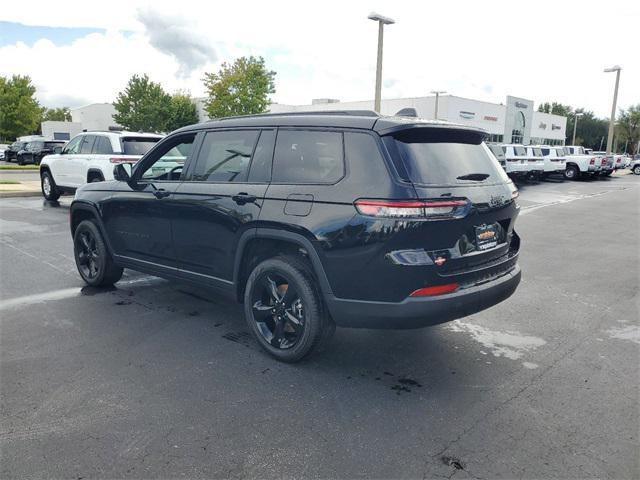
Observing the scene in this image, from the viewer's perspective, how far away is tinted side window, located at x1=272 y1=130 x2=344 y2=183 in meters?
3.73

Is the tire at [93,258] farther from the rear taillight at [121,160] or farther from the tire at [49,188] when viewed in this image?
the tire at [49,188]

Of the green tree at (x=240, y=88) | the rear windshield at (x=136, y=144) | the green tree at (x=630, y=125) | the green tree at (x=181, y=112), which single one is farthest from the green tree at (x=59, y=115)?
the rear windshield at (x=136, y=144)

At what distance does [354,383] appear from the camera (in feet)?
12.0

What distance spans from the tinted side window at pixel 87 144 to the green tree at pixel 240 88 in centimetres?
3296

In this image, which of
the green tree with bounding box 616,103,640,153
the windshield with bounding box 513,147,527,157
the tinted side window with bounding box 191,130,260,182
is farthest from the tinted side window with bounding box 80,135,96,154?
the green tree with bounding box 616,103,640,153

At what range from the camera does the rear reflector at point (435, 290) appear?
135 inches

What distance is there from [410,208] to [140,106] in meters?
56.1

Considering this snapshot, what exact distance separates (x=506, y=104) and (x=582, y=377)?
208 feet

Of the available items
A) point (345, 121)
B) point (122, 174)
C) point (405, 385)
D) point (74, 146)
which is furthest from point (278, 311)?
point (74, 146)

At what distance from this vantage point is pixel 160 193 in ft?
15.9

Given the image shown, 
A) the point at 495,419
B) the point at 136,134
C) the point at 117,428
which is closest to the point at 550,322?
the point at 495,419

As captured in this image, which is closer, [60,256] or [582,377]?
[582,377]

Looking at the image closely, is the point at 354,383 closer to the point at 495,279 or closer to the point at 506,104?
the point at 495,279

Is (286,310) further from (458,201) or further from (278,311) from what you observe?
(458,201)
